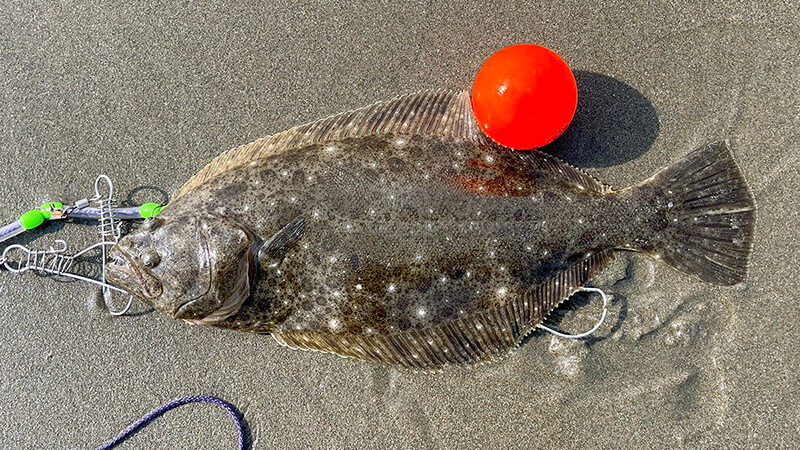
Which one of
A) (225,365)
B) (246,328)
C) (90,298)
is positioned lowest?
(225,365)

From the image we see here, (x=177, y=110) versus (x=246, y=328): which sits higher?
(x=177, y=110)

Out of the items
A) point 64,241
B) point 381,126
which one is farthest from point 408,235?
point 64,241

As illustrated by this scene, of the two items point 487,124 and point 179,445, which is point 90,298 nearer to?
point 179,445

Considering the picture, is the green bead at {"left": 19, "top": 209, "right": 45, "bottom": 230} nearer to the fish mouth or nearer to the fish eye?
the fish mouth

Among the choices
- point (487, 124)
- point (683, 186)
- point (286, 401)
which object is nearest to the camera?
point (487, 124)

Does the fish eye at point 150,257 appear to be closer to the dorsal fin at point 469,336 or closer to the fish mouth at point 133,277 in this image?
the fish mouth at point 133,277

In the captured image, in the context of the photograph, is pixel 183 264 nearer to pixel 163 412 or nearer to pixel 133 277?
pixel 133 277

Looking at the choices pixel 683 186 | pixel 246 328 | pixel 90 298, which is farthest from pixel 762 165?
pixel 90 298
